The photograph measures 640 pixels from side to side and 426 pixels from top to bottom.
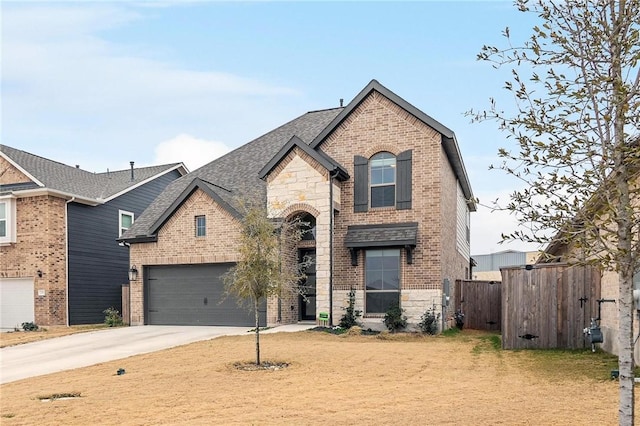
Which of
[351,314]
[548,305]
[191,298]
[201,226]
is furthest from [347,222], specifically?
[548,305]

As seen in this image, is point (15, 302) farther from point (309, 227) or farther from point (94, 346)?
point (309, 227)

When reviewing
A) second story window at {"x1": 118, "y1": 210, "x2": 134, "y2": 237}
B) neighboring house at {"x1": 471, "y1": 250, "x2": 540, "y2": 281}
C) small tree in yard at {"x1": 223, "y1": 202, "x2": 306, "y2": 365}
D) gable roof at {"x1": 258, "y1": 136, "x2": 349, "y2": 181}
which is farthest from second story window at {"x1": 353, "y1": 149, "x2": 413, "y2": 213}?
neighboring house at {"x1": 471, "y1": 250, "x2": 540, "y2": 281}

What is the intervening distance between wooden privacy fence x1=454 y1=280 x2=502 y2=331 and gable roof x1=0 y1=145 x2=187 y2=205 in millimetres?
16132

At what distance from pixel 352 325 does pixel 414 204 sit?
14.6 feet

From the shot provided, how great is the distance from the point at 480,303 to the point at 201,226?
10.9 m

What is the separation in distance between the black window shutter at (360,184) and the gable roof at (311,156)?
1.24ft

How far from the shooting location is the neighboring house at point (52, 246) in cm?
2192

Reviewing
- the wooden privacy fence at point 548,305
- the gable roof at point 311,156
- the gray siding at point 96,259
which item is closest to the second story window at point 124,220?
the gray siding at point 96,259

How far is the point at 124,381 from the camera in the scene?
973cm

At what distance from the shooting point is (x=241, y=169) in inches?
886

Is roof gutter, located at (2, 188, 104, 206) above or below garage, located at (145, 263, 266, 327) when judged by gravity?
above

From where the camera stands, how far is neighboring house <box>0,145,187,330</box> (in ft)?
71.9

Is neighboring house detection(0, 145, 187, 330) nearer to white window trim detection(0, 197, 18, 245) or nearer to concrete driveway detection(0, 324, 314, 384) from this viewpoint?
white window trim detection(0, 197, 18, 245)

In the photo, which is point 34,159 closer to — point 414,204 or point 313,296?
point 313,296
